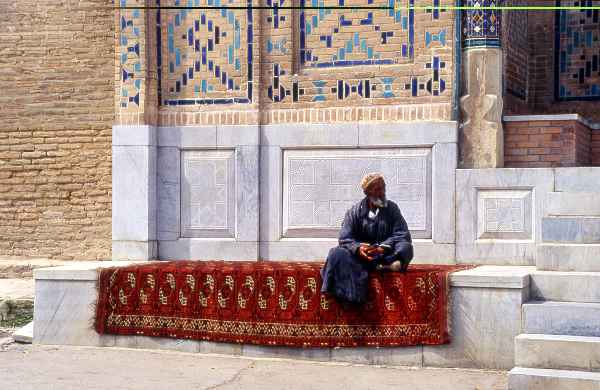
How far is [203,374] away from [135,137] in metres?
3.72

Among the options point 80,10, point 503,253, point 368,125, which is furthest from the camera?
point 80,10

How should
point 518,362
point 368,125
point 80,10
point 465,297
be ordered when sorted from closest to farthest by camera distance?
point 518,362 → point 465,297 → point 368,125 → point 80,10

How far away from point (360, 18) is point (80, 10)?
3.31 m

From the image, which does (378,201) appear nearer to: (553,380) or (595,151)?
(553,380)

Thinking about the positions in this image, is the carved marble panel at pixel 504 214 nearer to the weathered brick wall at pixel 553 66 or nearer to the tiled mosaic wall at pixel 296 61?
the tiled mosaic wall at pixel 296 61

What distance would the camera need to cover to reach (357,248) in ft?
26.8

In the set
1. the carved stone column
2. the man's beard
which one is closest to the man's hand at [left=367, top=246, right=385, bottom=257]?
the man's beard

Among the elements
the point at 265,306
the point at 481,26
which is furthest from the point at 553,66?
the point at 265,306

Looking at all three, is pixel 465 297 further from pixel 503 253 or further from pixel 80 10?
pixel 80 10

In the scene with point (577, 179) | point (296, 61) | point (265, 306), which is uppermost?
point (296, 61)

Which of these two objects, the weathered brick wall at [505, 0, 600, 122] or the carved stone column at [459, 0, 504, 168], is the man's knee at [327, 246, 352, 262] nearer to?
the carved stone column at [459, 0, 504, 168]

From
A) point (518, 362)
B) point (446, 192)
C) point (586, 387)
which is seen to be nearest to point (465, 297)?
point (518, 362)

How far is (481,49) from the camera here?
10047mm

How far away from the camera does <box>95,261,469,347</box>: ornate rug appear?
8031 millimetres
